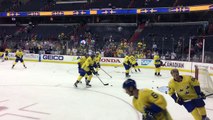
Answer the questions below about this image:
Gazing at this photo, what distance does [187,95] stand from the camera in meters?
4.46

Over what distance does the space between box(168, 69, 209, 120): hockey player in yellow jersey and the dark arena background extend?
124cm

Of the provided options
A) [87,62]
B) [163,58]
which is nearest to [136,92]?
[87,62]

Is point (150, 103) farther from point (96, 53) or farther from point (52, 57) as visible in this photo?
point (52, 57)

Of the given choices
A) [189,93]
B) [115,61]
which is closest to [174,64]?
[115,61]

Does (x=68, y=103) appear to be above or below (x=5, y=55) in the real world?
below

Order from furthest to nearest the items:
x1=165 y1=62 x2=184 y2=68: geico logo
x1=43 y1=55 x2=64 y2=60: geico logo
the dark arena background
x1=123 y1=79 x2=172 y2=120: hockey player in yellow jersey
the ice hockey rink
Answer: x1=43 y1=55 x2=64 y2=60: geico logo → x1=165 y1=62 x2=184 y2=68: geico logo → the dark arena background → the ice hockey rink → x1=123 y1=79 x2=172 y2=120: hockey player in yellow jersey

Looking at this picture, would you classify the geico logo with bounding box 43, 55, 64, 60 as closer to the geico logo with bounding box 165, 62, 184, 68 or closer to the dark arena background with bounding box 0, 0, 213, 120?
the dark arena background with bounding box 0, 0, 213, 120

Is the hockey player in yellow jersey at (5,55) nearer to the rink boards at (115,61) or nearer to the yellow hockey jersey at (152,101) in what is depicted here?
the rink boards at (115,61)

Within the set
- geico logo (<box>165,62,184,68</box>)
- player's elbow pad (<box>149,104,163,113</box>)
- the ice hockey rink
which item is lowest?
the ice hockey rink

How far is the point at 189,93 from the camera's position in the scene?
4.43 meters

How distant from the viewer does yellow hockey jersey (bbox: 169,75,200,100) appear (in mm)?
4367

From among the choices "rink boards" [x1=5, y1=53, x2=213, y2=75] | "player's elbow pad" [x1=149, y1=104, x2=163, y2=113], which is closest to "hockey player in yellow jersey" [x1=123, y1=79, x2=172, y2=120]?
"player's elbow pad" [x1=149, y1=104, x2=163, y2=113]

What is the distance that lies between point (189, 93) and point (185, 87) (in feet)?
0.46

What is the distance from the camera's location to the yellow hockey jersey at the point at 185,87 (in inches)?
172
